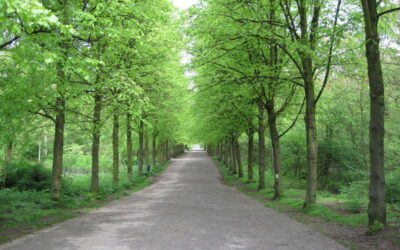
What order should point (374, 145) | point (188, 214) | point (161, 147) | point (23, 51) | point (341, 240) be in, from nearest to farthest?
point (23, 51) → point (341, 240) → point (374, 145) → point (188, 214) → point (161, 147)

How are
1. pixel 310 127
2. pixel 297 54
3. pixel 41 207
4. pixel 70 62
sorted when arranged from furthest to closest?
1. pixel 310 127
2. pixel 297 54
3. pixel 41 207
4. pixel 70 62

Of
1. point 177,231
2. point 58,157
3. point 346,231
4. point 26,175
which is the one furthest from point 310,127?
point 26,175

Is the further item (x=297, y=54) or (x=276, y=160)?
(x=276, y=160)

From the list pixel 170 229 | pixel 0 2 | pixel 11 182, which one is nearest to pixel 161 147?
pixel 11 182

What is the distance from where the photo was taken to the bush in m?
16.0

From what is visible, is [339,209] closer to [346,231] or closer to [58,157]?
[346,231]

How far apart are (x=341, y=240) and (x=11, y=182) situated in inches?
625

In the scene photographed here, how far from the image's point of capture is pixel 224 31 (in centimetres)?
1163

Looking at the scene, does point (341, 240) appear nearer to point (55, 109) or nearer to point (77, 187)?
point (55, 109)

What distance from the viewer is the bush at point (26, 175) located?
52.4 feet

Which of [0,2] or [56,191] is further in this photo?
[56,191]

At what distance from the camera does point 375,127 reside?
7977 mm

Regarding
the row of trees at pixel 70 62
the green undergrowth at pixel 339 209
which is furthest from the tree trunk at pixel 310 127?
the row of trees at pixel 70 62

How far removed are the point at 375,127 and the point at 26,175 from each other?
1594 centimetres
